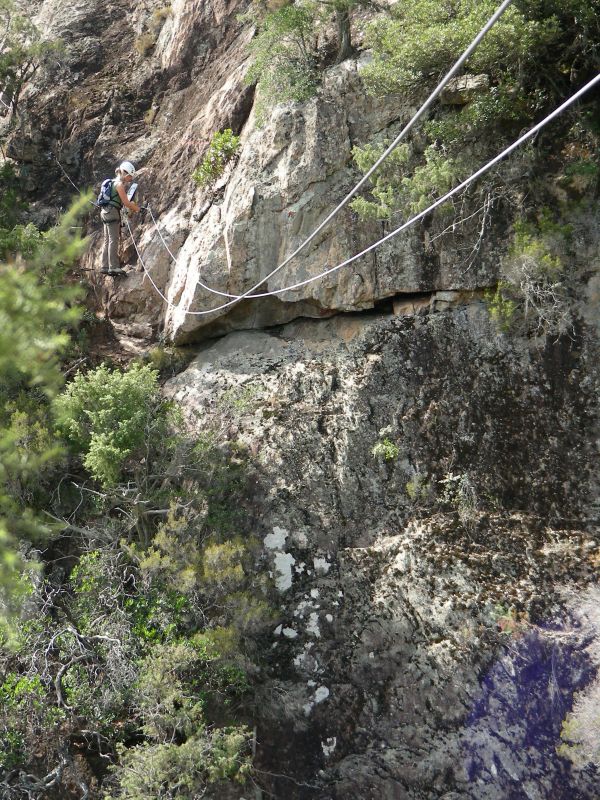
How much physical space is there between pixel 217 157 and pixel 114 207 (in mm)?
1821

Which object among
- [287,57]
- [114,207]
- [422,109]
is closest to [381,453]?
[422,109]

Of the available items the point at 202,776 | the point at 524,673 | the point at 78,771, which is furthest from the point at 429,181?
the point at 78,771

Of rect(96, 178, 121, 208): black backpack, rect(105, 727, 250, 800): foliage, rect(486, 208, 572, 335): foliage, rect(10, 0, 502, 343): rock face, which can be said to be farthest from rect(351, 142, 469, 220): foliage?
rect(105, 727, 250, 800): foliage

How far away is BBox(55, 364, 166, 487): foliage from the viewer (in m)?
8.35

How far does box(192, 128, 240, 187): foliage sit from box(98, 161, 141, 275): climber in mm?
1080

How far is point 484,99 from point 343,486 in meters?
5.19

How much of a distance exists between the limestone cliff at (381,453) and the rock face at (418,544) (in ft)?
0.08

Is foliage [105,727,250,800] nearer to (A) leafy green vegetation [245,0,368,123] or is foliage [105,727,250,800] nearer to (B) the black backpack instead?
(B) the black backpack

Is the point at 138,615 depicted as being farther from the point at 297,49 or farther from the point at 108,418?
the point at 297,49

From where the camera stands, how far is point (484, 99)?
8664 millimetres

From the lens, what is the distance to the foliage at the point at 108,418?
8352 mm

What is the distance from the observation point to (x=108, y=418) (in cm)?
856

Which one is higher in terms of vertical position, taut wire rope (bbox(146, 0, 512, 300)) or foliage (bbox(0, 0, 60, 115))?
foliage (bbox(0, 0, 60, 115))

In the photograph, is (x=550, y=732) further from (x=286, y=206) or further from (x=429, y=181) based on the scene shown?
(x=286, y=206)
